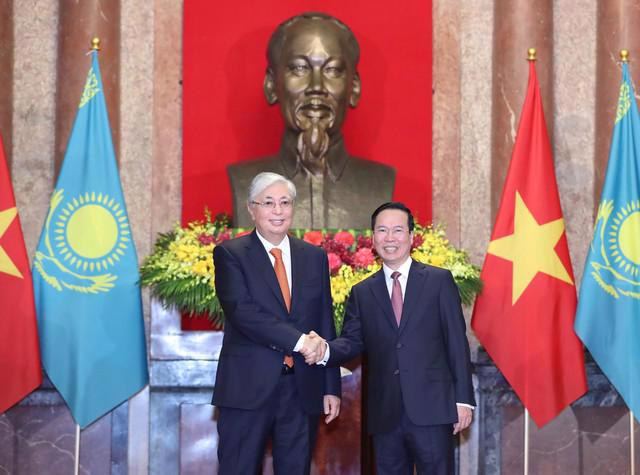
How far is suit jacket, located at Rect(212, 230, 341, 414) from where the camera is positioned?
12.0 ft

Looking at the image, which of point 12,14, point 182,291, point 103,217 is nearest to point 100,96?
point 103,217

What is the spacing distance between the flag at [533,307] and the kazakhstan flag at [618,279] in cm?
11

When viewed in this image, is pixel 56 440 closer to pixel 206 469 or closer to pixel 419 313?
pixel 206 469

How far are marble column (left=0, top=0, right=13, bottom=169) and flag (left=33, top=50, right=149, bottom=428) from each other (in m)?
1.39

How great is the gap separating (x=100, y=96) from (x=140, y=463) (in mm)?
1916

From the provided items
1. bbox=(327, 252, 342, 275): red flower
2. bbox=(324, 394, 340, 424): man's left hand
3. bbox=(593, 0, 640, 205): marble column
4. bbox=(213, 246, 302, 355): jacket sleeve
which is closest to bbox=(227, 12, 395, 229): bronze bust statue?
bbox=(327, 252, 342, 275): red flower

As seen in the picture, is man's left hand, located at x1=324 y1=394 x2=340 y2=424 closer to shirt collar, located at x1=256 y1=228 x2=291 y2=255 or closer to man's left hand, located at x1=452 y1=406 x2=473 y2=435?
man's left hand, located at x1=452 y1=406 x2=473 y2=435

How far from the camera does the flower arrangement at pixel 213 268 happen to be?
15.1 feet

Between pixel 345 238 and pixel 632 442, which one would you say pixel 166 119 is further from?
pixel 632 442

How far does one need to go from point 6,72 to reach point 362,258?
2.91 metres

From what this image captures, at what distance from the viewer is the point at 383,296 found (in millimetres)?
3920

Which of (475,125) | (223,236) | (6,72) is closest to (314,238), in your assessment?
(223,236)

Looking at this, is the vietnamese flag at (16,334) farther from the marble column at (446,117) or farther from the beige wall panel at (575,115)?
the beige wall panel at (575,115)

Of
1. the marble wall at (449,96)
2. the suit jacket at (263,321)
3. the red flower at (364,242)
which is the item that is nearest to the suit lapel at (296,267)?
the suit jacket at (263,321)
